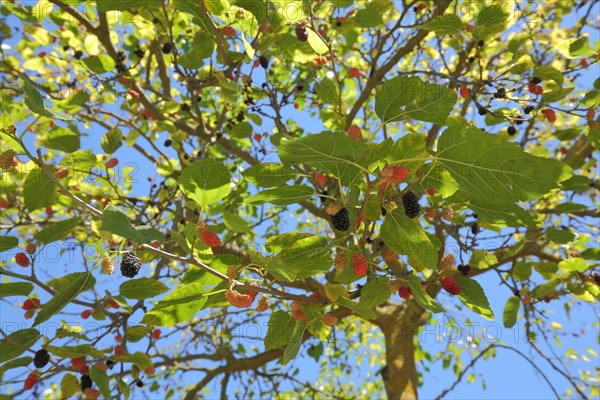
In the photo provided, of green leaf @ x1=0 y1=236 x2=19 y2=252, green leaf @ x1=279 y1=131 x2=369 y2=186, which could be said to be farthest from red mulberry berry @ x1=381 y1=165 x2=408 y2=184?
green leaf @ x1=0 y1=236 x2=19 y2=252

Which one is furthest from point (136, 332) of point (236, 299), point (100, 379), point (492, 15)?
point (492, 15)

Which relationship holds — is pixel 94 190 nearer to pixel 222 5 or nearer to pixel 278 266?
pixel 222 5

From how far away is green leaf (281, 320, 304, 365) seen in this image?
1396 millimetres

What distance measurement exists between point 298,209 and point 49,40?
2.26 m

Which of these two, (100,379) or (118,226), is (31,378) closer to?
(100,379)

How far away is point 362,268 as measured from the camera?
4.55 ft

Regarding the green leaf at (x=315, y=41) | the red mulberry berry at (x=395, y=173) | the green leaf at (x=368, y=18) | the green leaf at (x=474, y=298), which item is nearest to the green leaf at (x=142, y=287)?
the red mulberry berry at (x=395, y=173)

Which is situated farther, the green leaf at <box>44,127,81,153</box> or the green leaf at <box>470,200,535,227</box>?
the green leaf at <box>44,127,81,153</box>

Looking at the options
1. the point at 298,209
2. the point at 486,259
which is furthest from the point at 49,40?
the point at 486,259

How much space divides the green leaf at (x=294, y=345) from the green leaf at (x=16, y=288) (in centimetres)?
111

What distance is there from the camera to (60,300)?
123cm

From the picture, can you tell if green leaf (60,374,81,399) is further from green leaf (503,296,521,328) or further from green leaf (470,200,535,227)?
green leaf (503,296,521,328)

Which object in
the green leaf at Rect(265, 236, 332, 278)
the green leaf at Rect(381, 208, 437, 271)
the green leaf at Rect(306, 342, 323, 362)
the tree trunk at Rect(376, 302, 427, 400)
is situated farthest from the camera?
the green leaf at Rect(306, 342, 323, 362)

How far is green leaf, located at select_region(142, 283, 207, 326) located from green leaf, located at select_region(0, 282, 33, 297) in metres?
0.81
